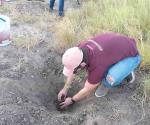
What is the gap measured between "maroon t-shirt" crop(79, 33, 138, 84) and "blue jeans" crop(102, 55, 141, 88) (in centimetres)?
5

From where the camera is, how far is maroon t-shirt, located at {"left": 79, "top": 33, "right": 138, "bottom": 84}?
3416 millimetres

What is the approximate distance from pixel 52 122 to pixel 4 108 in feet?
1.52

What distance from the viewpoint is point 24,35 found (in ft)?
16.2

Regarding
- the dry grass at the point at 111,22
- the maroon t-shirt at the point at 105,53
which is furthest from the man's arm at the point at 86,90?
the dry grass at the point at 111,22

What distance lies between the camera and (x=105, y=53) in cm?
346

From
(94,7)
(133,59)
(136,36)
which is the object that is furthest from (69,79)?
(94,7)

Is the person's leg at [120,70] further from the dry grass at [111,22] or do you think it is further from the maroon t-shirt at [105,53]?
the dry grass at [111,22]

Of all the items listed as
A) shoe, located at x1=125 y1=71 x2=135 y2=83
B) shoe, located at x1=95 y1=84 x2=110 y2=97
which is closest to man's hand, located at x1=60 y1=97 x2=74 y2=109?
shoe, located at x1=95 y1=84 x2=110 y2=97

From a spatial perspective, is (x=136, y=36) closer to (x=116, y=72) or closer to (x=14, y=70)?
(x=116, y=72)

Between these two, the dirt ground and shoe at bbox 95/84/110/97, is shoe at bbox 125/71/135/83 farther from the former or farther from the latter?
shoe at bbox 95/84/110/97

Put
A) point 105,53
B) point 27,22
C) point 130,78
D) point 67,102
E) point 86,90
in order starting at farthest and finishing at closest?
point 27,22 → point 130,78 → point 67,102 → point 86,90 → point 105,53

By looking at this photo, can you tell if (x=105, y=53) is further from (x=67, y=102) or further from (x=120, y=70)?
(x=67, y=102)

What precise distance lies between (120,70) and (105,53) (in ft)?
0.89

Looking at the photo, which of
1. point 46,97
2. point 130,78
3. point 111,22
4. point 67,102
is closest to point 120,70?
point 130,78
